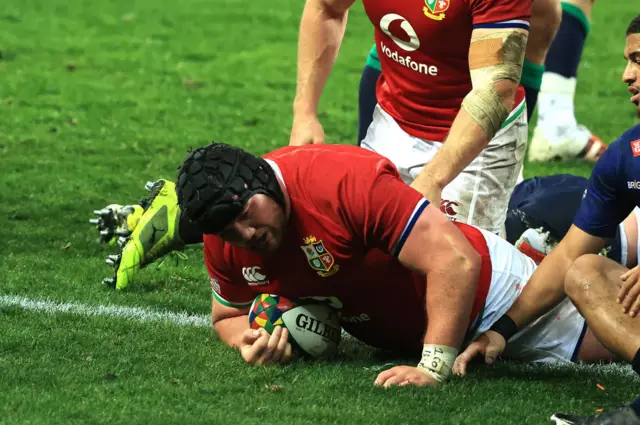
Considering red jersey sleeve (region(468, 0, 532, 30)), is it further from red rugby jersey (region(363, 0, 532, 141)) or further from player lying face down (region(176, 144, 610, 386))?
player lying face down (region(176, 144, 610, 386))

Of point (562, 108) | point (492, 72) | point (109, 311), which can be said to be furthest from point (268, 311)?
point (562, 108)

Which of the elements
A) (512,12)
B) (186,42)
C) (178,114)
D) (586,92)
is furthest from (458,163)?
(186,42)

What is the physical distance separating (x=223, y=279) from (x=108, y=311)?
874 millimetres

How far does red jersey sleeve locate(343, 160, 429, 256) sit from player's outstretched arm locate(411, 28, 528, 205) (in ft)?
1.25

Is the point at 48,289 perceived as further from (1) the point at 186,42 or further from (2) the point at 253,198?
(1) the point at 186,42

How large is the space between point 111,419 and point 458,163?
5.64 feet

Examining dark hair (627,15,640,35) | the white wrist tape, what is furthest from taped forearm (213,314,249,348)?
dark hair (627,15,640,35)

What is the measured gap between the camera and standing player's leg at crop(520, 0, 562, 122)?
241 inches

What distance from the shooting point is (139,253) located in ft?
19.4

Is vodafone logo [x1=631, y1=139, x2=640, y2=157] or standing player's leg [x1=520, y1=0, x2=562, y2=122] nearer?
vodafone logo [x1=631, y1=139, x2=640, y2=157]


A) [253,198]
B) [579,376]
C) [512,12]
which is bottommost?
[579,376]

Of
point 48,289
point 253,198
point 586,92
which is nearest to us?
point 253,198

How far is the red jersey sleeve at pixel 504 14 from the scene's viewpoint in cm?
511

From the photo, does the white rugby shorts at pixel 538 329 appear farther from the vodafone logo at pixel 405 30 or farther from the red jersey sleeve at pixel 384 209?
the vodafone logo at pixel 405 30
